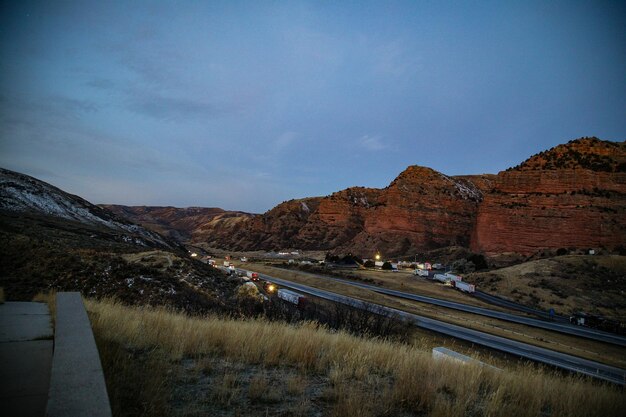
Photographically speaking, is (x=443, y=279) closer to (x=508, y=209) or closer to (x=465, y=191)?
(x=508, y=209)

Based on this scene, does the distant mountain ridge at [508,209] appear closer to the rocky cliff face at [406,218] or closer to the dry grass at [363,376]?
the rocky cliff face at [406,218]

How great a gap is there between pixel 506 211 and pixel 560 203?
10106 millimetres

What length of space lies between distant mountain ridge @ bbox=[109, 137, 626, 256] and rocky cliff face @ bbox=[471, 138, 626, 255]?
155mm

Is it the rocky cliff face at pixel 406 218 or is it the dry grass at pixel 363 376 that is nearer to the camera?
the dry grass at pixel 363 376

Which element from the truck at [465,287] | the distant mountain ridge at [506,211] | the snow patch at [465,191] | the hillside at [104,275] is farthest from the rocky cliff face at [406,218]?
the hillside at [104,275]

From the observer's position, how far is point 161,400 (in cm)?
379

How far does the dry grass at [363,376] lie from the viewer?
14.9 feet

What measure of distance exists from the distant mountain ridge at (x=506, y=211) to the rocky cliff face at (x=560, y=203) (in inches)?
6.1

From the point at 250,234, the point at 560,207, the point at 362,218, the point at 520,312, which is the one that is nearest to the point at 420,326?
the point at 520,312

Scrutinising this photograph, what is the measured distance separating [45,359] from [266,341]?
146 inches

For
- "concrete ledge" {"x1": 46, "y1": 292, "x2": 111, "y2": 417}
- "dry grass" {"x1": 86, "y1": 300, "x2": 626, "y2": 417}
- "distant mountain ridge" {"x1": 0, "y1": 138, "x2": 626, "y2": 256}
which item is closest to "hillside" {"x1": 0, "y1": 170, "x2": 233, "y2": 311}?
"dry grass" {"x1": 86, "y1": 300, "x2": 626, "y2": 417}

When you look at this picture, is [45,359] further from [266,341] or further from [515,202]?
[515,202]

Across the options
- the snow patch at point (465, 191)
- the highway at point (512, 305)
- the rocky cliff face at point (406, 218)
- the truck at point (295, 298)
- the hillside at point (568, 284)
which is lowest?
the truck at point (295, 298)

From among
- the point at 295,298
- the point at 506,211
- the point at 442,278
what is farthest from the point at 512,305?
the point at 506,211
